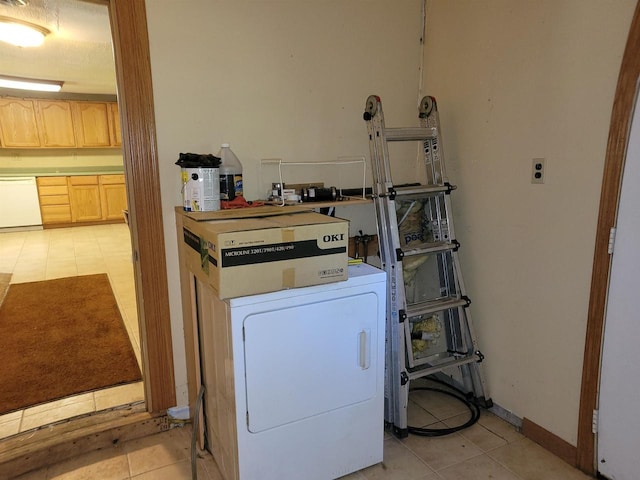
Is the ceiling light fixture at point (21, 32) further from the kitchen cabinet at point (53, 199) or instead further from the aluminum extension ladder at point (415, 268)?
the kitchen cabinet at point (53, 199)

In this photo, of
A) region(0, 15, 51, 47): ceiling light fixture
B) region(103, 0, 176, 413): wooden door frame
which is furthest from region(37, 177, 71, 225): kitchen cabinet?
region(103, 0, 176, 413): wooden door frame

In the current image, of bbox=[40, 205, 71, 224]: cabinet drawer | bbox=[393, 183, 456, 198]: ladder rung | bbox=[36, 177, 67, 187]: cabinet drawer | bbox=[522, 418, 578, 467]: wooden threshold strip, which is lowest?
bbox=[522, 418, 578, 467]: wooden threshold strip

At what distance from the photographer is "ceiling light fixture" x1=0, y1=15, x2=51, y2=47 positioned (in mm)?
2815

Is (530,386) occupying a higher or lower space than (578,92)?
lower

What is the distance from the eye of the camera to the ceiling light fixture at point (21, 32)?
9.24 ft

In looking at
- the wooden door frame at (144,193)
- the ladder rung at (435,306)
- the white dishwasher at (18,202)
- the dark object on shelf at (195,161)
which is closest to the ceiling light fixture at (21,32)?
the wooden door frame at (144,193)

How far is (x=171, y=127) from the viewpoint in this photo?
187cm

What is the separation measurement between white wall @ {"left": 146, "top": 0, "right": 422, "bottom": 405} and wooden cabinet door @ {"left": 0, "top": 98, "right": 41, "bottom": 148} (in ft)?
20.9

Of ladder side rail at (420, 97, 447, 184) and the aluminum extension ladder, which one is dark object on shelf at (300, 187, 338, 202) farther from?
ladder side rail at (420, 97, 447, 184)

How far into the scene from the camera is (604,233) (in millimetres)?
1562

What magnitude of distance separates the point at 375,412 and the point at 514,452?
69 centimetres

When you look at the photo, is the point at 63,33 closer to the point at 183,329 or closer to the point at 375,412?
the point at 183,329

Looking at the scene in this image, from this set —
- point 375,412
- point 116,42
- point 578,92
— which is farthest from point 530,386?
point 116,42

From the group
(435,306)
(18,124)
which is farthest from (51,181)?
(435,306)
